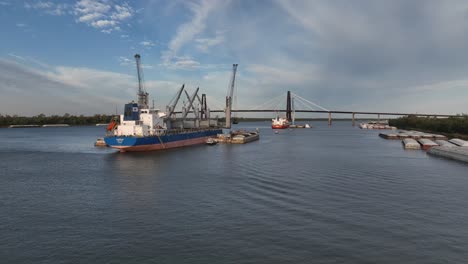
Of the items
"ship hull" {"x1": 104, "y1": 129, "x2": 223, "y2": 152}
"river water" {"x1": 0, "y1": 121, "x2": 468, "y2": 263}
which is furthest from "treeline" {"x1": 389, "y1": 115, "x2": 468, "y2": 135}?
"ship hull" {"x1": 104, "y1": 129, "x2": 223, "y2": 152}

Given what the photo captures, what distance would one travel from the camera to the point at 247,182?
34406 mm

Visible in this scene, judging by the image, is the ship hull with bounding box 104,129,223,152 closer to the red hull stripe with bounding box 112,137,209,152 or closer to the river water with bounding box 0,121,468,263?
the red hull stripe with bounding box 112,137,209,152

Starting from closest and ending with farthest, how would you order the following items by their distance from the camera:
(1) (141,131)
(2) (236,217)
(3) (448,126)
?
(2) (236,217) < (1) (141,131) < (3) (448,126)

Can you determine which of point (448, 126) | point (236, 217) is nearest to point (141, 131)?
point (236, 217)

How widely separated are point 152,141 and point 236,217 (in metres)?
47.0

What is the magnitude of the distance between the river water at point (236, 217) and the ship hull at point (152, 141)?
1922 cm

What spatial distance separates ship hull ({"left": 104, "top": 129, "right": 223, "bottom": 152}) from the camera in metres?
60.3

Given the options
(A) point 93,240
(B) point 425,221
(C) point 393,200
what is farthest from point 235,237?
(C) point 393,200

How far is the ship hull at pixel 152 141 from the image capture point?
6034 cm

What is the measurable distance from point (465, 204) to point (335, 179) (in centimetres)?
1265

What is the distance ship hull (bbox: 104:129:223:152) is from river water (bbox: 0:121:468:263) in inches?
757

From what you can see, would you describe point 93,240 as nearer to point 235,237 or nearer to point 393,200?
point 235,237

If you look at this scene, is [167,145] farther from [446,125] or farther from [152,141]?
[446,125]

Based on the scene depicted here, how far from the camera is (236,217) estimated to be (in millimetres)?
22062
